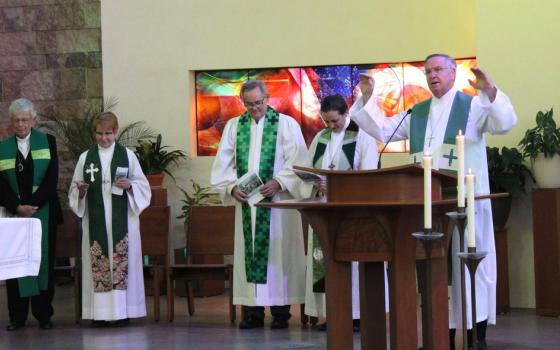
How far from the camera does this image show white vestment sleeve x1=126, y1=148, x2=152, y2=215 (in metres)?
7.69

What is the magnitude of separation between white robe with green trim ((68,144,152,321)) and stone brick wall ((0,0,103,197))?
125 inches

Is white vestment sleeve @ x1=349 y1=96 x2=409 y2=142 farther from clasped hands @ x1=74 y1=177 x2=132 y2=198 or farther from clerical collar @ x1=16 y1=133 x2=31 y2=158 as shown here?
clerical collar @ x1=16 y1=133 x2=31 y2=158

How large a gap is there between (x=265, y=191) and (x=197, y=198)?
284 cm

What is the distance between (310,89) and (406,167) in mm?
6102

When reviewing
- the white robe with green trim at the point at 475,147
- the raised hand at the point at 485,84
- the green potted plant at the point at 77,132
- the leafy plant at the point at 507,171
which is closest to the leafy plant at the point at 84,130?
the green potted plant at the point at 77,132

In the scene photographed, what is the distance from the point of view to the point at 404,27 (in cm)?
968

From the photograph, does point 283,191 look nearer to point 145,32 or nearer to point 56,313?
point 56,313

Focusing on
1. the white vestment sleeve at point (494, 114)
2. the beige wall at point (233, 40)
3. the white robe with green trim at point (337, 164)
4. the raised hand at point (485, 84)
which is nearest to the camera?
the raised hand at point (485, 84)

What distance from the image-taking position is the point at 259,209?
7344 mm

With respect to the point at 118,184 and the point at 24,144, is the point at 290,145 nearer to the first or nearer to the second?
the point at 118,184

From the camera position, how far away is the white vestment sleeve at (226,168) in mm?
7395

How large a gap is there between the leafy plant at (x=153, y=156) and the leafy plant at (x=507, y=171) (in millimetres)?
3714

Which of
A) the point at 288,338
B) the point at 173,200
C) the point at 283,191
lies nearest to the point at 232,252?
the point at 283,191

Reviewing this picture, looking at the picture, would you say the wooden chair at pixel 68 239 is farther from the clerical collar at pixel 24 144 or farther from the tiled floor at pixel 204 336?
the clerical collar at pixel 24 144
